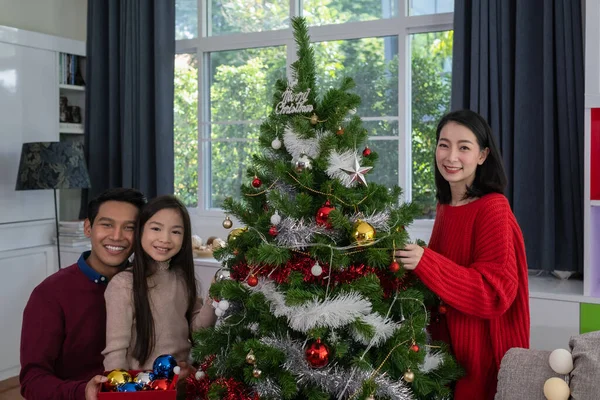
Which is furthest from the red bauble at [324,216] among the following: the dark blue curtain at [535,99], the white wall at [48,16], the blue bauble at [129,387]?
the white wall at [48,16]

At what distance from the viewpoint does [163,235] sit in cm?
195

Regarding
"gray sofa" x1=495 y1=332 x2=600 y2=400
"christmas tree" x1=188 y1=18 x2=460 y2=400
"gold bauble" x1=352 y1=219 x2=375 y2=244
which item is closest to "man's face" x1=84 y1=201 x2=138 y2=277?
"christmas tree" x1=188 y1=18 x2=460 y2=400

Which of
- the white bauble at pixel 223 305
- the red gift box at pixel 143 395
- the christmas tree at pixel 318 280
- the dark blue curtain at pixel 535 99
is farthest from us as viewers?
the dark blue curtain at pixel 535 99

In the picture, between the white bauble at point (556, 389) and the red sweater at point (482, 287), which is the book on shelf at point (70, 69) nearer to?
the red sweater at point (482, 287)

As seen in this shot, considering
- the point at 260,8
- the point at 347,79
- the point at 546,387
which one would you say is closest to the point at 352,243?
the point at 347,79

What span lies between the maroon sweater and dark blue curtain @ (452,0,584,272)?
6.14 feet

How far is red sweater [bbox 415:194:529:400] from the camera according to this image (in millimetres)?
1743

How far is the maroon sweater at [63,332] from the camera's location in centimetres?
183

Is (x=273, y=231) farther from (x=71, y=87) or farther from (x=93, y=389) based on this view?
(x=71, y=87)

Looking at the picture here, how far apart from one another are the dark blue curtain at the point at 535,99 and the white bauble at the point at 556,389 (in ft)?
4.76

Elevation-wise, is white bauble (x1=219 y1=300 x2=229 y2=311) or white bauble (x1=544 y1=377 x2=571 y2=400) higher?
white bauble (x1=219 y1=300 x2=229 y2=311)

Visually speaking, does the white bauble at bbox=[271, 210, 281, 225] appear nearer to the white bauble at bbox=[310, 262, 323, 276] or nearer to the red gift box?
the white bauble at bbox=[310, 262, 323, 276]

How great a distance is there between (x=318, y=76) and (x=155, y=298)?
2078mm

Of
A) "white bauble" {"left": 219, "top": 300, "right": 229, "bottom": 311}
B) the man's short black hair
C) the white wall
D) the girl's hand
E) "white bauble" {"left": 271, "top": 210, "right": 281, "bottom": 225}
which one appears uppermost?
the white wall
